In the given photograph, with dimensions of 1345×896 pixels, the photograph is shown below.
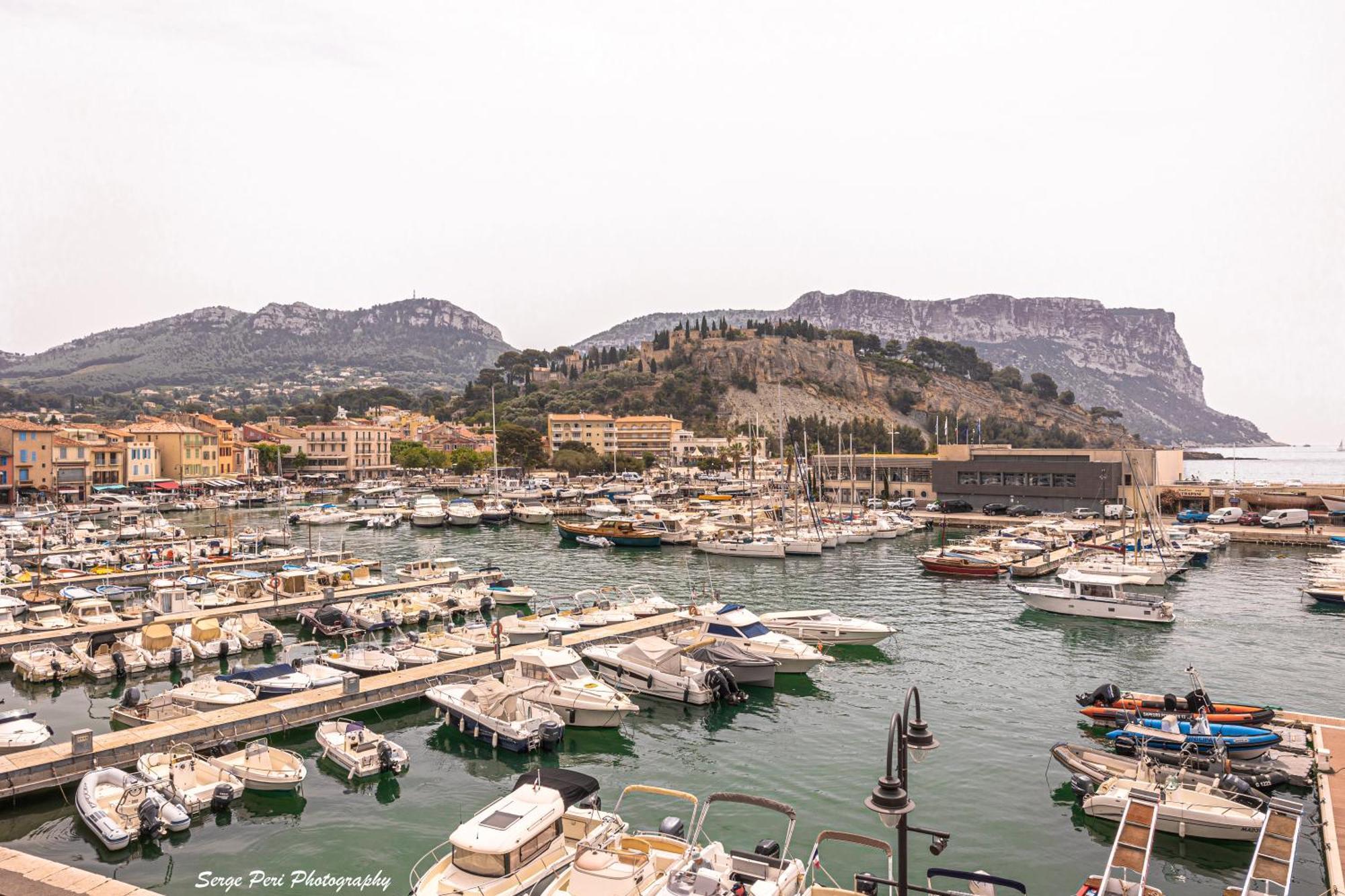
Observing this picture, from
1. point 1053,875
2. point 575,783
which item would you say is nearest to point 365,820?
point 575,783

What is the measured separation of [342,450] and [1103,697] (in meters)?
146

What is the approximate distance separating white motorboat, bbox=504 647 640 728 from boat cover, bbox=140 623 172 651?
1629 centimetres

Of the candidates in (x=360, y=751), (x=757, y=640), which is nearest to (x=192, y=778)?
(x=360, y=751)

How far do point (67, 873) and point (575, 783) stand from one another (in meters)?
9.79

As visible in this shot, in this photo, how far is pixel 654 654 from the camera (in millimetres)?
30938

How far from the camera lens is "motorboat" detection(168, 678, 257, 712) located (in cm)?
2709

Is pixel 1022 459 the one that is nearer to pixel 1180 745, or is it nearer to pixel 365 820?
pixel 1180 745

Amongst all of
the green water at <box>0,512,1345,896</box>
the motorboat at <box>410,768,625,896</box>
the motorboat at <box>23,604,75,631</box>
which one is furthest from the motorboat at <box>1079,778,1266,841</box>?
the motorboat at <box>23,604,75,631</box>

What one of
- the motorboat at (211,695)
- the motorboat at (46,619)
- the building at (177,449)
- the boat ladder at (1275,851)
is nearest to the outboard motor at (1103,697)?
the boat ladder at (1275,851)

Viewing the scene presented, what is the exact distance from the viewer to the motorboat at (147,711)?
2645 centimetres

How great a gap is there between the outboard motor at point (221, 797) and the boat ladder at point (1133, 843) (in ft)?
62.3

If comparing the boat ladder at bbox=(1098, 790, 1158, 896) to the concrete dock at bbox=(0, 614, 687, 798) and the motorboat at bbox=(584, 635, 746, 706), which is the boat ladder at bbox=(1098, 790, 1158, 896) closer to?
the motorboat at bbox=(584, 635, 746, 706)

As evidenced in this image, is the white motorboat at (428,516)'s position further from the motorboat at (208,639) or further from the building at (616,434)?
the building at (616,434)

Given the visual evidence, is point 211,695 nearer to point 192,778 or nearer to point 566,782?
point 192,778
